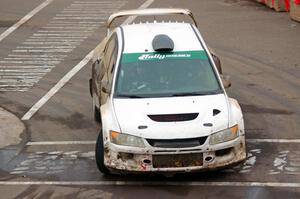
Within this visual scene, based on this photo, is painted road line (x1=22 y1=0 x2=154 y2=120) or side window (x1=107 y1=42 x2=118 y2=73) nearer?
side window (x1=107 y1=42 x2=118 y2=73)

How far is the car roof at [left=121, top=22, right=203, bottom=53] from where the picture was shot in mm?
10656

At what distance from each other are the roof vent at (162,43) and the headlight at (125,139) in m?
1.92

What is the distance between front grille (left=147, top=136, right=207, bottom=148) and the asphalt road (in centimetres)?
63

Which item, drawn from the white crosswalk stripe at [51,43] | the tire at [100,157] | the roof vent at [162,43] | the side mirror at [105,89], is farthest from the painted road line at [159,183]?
the white crosswalk stripe at [51,43]

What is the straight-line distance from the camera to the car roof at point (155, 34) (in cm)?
1066

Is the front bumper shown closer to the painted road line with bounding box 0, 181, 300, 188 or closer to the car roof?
the painted road line with bounding box 0, 181, 300, 188

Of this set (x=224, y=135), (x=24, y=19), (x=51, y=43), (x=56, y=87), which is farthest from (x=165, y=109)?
(x=24, y=19)

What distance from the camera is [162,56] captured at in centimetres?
1047

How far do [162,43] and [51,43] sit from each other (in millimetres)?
8836

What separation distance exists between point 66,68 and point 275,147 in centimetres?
692

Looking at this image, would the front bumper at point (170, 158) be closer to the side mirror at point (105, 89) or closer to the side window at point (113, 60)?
the side mirror at point (105, 89)

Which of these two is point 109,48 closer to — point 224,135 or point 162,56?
point 162,56

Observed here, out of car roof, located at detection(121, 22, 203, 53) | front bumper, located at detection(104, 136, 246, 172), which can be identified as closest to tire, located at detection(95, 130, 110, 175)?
front bumper, located at detection(104, 136, 246, 172)

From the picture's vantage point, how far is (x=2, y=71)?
53.4ft
